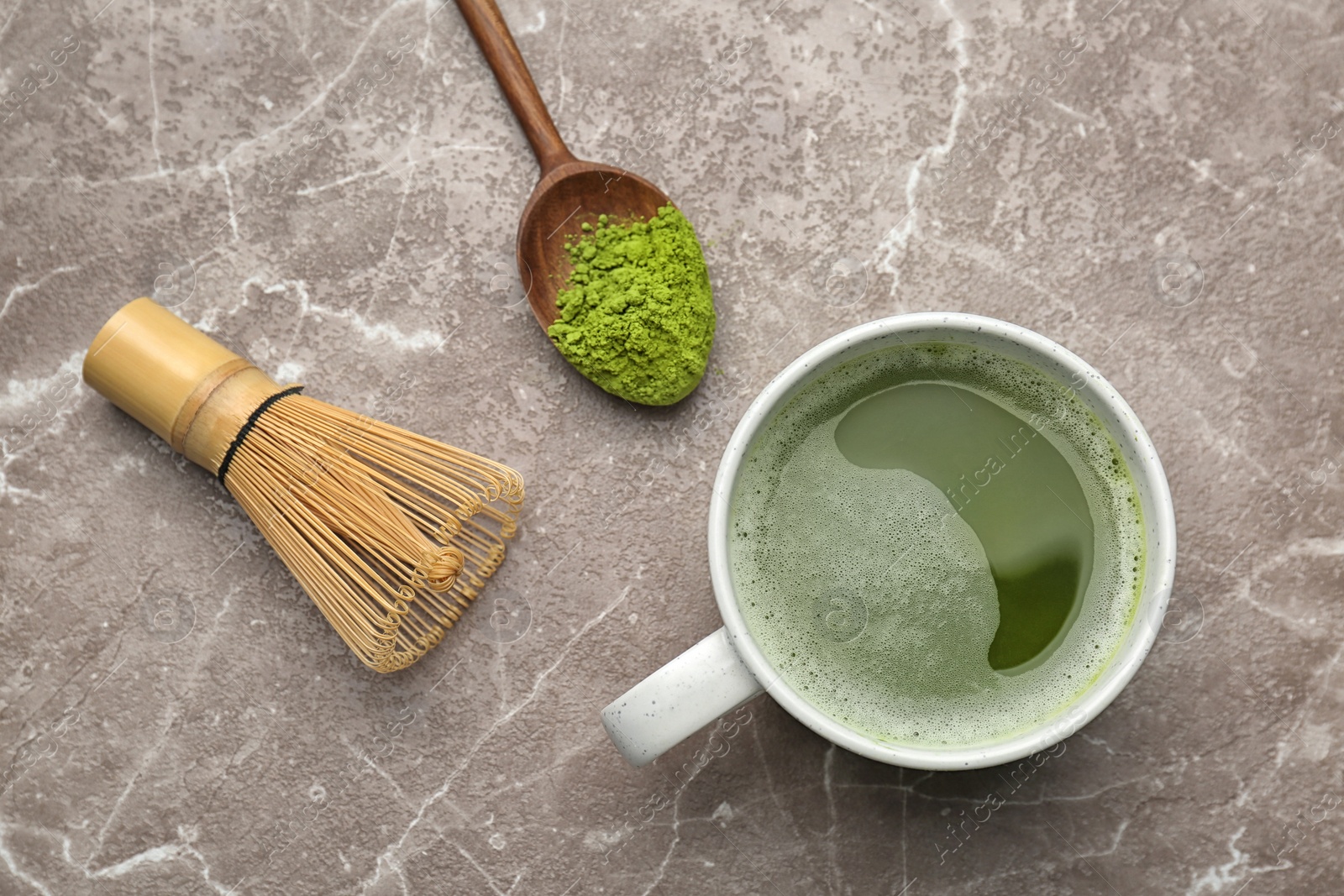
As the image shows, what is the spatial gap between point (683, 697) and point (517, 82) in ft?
1.74

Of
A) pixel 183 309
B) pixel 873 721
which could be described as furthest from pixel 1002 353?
pixel 183 309

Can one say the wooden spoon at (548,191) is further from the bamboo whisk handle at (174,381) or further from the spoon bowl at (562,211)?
the bamboo whisk handle at (174,381)

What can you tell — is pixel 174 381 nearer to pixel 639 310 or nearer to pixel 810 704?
Result: pixel 639 310

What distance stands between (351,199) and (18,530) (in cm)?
41

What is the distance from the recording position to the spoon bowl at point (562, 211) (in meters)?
0.77

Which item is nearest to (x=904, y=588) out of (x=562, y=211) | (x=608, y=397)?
(x=608, y=397)

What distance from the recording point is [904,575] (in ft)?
2.17

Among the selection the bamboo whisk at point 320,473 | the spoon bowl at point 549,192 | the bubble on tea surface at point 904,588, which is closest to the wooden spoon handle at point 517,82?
the spoon bowl at point 549,192

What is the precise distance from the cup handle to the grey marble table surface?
0.18 meters

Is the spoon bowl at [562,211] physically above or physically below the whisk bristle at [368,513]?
above

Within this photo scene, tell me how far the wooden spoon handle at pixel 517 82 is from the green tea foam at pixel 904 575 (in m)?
0.31

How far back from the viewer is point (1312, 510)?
31.6 inches

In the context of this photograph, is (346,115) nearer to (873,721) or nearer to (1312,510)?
(873,721)

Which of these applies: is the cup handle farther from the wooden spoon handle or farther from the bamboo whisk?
the wooden spoon handle
